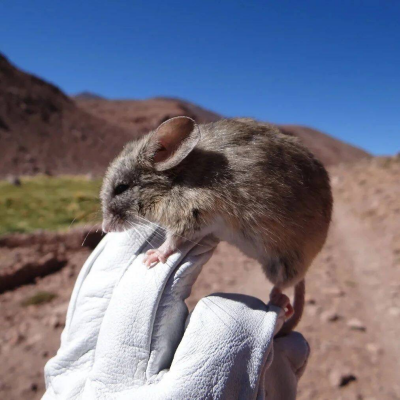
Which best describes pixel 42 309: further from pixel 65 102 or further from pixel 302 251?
pixel 65 102

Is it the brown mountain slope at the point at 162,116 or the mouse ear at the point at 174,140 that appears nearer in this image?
the mouse ear at the point at 174,140

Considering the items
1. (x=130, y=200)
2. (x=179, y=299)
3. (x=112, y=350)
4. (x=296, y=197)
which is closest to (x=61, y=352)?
(x=112, y=350)

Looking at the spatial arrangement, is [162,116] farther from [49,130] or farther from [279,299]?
[279,299]

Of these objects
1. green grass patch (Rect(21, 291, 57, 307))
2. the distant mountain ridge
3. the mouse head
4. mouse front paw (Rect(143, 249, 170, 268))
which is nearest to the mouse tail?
mouse front paw (Rect(143, 249, 170, 268))

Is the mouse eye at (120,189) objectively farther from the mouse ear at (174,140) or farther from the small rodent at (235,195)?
the mouse ear at (174,140)

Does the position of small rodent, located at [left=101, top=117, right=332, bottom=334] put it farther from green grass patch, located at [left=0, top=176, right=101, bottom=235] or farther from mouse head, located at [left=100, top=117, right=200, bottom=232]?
green grass patch, located at [left=0, top=176, right=101, bottom=235]

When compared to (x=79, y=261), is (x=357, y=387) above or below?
above

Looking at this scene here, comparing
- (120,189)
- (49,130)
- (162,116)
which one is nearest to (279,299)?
(120,189)

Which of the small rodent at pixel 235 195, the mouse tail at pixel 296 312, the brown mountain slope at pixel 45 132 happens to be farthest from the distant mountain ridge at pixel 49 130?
the small rodent at pixel 235 195
